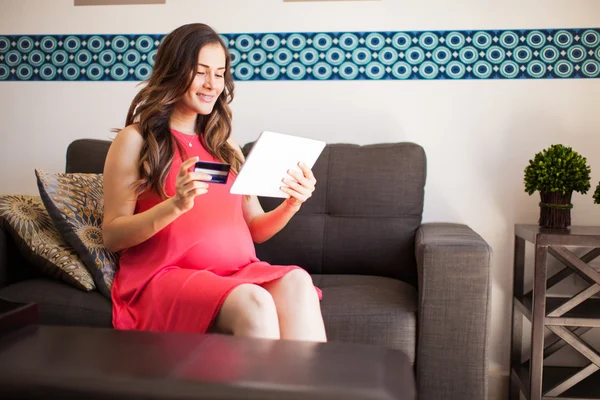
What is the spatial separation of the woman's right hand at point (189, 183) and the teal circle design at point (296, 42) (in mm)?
1352

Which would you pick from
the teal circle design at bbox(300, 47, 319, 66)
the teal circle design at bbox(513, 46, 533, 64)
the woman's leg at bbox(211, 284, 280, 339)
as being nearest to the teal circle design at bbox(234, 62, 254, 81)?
the teal circle design at bbox(300, 47, 319, 66)

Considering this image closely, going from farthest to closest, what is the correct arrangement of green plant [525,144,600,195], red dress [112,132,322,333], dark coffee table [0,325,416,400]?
green plant [525,144,600,195], red dress [112,132,322,333], dark coffee table [0,325,416,400]

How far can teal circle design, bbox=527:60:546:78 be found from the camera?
2.54 m

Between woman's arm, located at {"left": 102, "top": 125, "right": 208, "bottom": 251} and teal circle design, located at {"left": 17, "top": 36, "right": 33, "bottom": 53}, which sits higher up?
teal circle design, located at {"left": 17, "top": 36, "right": 33, "bottom": 53}

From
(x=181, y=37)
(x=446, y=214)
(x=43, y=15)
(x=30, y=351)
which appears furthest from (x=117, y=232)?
(x=43, y=15)

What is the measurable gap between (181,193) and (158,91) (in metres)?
0.43

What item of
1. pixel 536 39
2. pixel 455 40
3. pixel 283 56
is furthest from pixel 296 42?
pixel 536 39

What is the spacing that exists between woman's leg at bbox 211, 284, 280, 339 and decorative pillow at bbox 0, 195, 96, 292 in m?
0.60

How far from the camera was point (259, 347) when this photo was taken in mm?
981

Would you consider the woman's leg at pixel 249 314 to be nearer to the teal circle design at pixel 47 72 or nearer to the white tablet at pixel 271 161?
the white tablet at pixel 271 161

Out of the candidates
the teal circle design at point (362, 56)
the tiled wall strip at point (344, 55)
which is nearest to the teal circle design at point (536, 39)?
the tiled wall strip at point (344, 55)

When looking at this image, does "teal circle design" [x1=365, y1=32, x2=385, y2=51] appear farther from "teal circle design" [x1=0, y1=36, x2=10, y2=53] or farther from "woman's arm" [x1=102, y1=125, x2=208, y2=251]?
"teal circle design" [x1=0, y1=36, x2=10, y2=53]

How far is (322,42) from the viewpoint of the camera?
2.65 m

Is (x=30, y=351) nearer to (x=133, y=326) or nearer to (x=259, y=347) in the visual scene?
(x=259, y=347)
